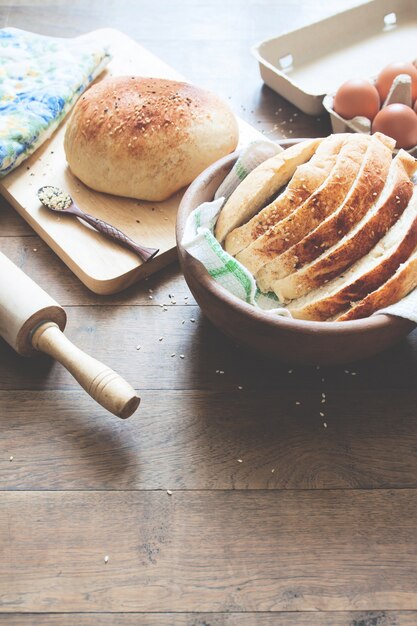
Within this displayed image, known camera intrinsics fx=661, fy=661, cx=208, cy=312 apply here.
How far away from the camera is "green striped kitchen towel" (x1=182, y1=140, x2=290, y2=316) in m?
1.10

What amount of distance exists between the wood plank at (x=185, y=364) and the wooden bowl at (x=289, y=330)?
0.12 metres

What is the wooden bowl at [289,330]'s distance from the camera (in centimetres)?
103

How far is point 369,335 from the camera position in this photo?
1.04 meters

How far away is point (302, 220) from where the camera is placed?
44.9 inches

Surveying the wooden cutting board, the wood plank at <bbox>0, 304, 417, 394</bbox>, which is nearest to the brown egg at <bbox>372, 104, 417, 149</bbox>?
the wooden cutting board

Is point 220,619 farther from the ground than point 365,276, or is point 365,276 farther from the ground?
point 365,276

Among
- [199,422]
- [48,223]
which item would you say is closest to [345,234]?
[199,422]

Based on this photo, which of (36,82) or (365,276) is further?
(36,82)

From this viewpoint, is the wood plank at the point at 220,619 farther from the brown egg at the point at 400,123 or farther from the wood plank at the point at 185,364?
the brown egg at the point at 400,123

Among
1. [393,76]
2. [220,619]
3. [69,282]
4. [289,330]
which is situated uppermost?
[393,76]

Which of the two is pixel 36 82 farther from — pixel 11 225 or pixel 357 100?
pixel 357 100

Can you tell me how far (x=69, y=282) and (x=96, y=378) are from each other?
0.38m

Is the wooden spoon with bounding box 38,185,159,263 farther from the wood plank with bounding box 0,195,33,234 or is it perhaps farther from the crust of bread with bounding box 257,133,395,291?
the crust of bread with bounding box 257,133,395,291

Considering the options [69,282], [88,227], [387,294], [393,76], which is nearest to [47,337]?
[69,282]
